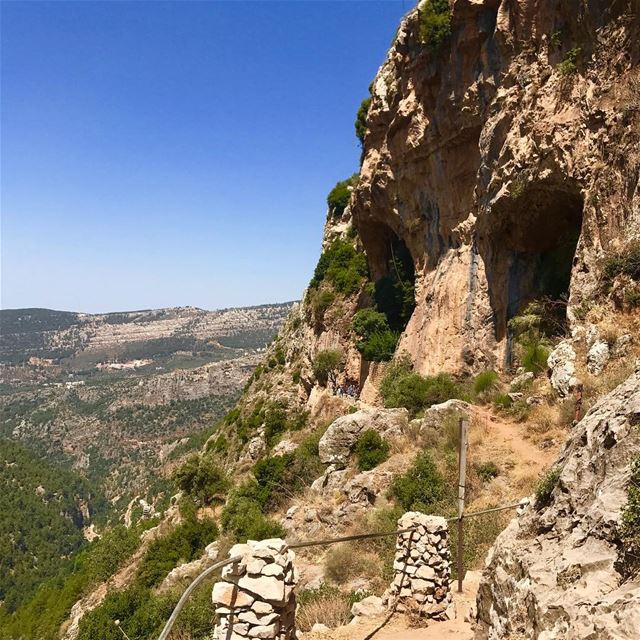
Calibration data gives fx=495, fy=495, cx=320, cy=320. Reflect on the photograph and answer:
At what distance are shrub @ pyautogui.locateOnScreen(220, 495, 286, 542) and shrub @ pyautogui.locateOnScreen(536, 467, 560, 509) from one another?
9.67 metres

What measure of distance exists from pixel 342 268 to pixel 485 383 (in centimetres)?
1933

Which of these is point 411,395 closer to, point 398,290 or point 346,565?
point 346,565

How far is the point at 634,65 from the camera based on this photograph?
41.5 feet

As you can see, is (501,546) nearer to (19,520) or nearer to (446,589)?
(446,589)

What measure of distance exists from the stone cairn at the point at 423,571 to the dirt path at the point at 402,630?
199 mm

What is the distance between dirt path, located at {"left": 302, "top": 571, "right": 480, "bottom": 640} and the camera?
639 centimetres

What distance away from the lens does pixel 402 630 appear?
6691 mm

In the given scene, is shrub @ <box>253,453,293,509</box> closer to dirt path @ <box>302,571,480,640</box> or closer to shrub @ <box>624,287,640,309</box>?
dirt path @ <box>302,571,480,640</box>

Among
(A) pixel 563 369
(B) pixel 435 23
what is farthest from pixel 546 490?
(B) pixel 435 23

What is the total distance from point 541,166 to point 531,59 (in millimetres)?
3765

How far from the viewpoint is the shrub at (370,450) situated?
13.4 metres

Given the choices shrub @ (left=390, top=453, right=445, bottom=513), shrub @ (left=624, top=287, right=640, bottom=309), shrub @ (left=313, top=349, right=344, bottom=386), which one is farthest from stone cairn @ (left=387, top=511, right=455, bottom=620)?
shrub @ (left=313, top=349, right=344, bottom=386)

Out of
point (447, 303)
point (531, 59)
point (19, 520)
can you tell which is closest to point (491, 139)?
point (531, 59)

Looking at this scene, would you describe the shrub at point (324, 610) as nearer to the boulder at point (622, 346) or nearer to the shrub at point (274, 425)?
the boulder at point (622, 346)
